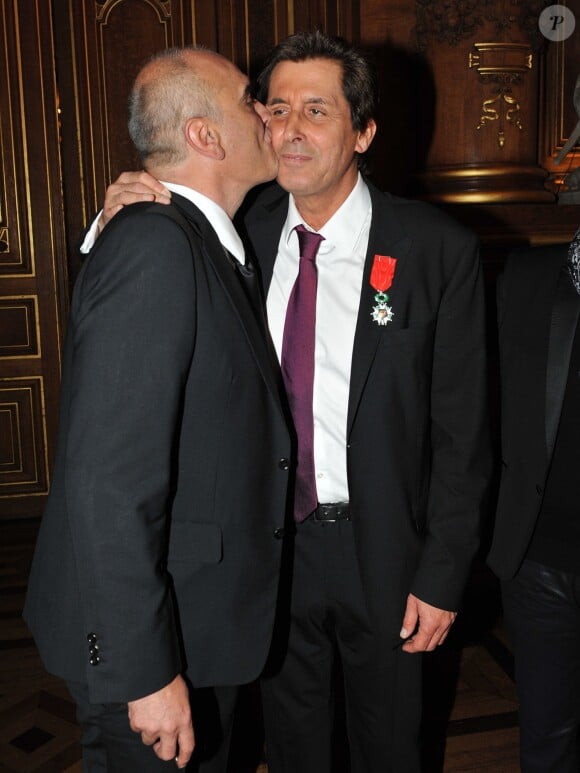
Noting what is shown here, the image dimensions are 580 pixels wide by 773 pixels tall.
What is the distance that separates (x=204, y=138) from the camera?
1350mm

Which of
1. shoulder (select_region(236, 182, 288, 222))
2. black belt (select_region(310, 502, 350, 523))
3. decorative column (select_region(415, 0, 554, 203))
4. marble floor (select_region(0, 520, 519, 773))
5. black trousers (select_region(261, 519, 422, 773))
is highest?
decorative column (select_region(415, 0, 554, 203))

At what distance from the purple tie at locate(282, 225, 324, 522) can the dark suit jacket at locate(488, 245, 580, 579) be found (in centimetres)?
41

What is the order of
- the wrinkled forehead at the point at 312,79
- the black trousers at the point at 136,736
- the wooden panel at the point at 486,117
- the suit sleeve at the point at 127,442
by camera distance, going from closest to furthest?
the suit sleeve at the point at 127,442
the black trousers at the point at 136,736
the wrinkled forehead at the point at 312,79
the wooden panel at the point at 486,117

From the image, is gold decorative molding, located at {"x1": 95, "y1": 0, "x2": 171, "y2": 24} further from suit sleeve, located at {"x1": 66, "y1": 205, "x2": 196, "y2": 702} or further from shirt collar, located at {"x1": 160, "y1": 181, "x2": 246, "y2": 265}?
suit sleeve, located at {"x1": 66, "y1": 205, "x2": 196, "y2": 702}

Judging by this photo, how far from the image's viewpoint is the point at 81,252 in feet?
5.27

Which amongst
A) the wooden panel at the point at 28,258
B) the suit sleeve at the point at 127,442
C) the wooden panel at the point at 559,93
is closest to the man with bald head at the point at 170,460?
the suit sleeve at the point at 127,442

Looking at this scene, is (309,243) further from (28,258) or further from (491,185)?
(28,258)

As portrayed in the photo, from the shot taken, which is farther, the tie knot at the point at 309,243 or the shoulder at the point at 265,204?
the shoulder at the point at 265,204

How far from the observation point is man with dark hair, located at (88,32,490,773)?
5.24 ft

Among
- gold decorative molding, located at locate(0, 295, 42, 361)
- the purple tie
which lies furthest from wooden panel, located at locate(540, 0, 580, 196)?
the purple tie

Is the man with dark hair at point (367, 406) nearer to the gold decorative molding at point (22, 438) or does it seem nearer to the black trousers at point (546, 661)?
the black trousers at point (546, 661)

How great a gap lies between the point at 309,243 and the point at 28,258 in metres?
3.02

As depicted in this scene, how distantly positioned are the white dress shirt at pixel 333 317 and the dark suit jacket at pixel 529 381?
0.34 m

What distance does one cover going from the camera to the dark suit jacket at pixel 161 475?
1121mm
